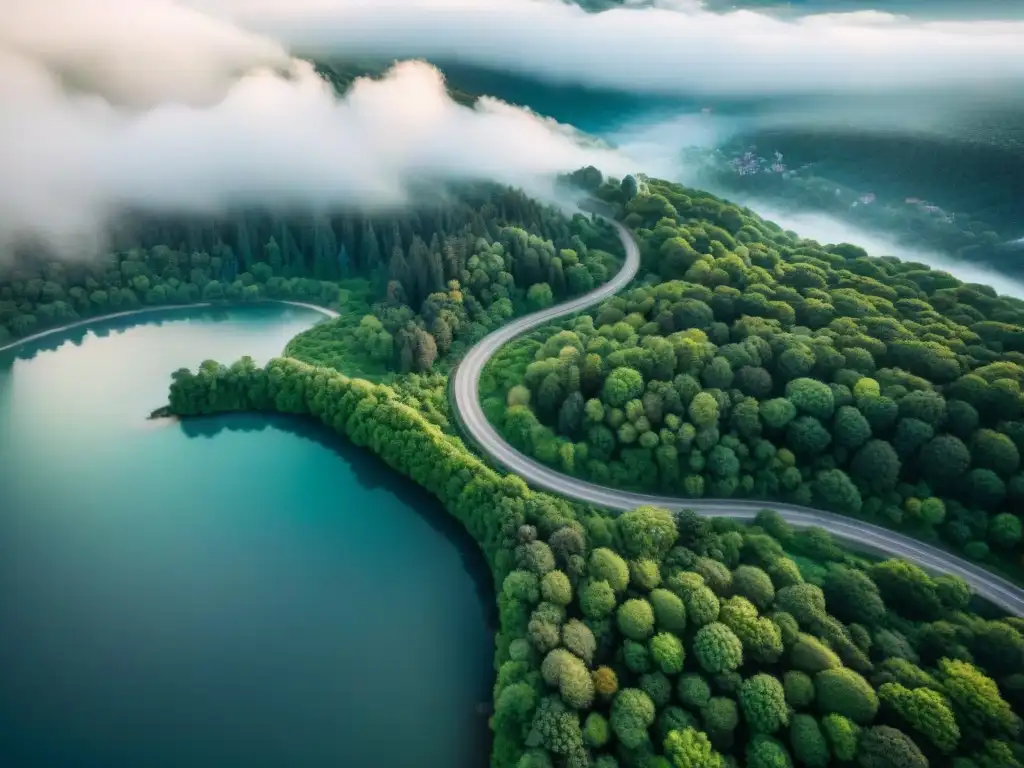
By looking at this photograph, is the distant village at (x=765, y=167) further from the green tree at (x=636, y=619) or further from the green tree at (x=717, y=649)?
the green tree at (x=636, y=619)

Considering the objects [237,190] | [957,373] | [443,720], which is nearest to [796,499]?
[957,373]

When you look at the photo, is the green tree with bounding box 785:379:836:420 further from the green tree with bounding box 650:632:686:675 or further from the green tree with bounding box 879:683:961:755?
the green tree with bounding box 650:632:686:675

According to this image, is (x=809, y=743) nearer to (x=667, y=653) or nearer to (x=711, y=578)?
(x=667, y=653)

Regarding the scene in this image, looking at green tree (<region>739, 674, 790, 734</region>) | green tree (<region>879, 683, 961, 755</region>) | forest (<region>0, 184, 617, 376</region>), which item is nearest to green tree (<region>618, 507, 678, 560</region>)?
green tree (<region>739, 674, 790, 734</region>)

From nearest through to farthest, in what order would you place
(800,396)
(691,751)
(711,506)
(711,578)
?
(691,751)
(711,578)
(711,506)
(800,396)

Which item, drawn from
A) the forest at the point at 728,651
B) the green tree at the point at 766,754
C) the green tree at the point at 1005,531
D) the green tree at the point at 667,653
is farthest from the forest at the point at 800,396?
the green tree at the point at 766,754

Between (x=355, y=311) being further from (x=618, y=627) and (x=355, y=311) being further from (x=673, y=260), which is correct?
(x=618, y=627)

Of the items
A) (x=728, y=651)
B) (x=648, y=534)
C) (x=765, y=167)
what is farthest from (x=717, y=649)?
(x=765, y=167)

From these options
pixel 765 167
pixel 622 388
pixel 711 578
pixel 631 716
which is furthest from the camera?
pixel 765 167
